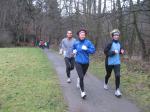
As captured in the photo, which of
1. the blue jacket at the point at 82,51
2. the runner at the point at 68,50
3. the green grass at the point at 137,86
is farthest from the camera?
the runner at the point at 68,50

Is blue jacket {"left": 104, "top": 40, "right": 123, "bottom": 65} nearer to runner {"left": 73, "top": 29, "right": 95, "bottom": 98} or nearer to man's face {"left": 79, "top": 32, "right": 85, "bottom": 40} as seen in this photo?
runner {"left": 73, "top": 29, "right": 95, "bottom": 98}

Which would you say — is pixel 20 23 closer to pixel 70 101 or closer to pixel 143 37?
pixel 143 37

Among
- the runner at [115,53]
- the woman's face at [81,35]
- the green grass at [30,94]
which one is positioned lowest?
the green grass at [30,94]

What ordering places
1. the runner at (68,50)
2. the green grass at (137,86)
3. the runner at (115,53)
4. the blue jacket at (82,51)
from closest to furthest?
the green grass at (137,86) → the blue jacket at (82,51) → the runner at (115,53) → the runner at (68,50)

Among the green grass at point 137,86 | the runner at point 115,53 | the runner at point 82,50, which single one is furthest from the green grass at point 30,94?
the green grass at point 137,86

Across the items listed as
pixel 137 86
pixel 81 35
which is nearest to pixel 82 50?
pixel 81 35

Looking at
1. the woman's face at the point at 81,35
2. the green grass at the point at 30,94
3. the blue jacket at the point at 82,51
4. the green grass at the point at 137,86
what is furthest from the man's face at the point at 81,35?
the green grass at the point at 137,86

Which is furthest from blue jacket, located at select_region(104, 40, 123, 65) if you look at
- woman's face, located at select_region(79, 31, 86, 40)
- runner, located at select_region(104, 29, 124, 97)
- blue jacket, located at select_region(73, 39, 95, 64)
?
woman's face, located at select_region(79, 31, 86, 40)

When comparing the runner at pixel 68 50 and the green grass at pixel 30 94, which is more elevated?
the runner at pixel 68 50

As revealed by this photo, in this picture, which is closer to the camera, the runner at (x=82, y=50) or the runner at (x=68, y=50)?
the runner at (x=82, y=50)

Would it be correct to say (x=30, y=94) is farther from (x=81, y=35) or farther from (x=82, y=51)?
(x=81, y=35)

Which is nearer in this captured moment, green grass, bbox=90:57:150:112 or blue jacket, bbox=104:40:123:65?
green grass, bbox=90:57:150:112

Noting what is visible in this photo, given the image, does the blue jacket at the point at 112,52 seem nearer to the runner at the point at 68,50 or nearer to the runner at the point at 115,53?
the runner at the point at 115,53

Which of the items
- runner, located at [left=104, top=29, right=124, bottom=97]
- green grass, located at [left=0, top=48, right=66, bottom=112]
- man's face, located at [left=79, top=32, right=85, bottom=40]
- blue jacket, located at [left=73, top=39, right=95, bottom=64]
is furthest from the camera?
runner, located at [left=104, top=29, right=124, bottom=97]
